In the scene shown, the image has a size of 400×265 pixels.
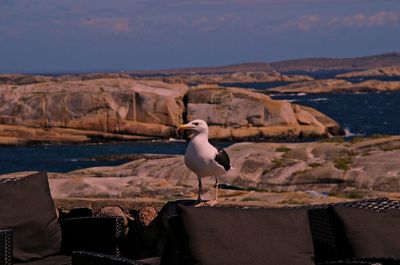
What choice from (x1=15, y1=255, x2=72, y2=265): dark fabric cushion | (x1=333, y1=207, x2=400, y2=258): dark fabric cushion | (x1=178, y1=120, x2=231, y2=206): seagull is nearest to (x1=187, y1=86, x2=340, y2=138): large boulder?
(x1=178, y1=120, x2=231, y2=206): seagull


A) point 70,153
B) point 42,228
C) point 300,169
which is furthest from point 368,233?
point 70,153

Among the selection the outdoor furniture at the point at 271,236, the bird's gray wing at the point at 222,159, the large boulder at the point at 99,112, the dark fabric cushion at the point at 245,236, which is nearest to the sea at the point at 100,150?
the large boulder at the point at 99,112

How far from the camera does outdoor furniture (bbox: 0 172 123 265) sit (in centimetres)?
654

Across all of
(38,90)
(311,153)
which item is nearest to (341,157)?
(311,153)

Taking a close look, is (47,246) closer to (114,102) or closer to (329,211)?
(329,211)

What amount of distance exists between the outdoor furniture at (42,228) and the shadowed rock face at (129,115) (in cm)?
5705

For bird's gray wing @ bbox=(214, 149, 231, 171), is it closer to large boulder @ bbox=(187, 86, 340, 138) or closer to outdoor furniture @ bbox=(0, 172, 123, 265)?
outdoor furniture @ bbox=(0, 172, 123, 265)

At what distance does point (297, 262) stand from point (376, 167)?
47.9 feet

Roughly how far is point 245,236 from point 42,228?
215 centimetres

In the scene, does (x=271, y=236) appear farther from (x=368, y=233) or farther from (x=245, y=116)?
(x=245, y=116)

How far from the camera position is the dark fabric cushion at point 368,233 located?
5.46m

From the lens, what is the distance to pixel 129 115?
65375 mm

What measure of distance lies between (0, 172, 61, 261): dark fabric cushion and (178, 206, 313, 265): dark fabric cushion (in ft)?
6.25

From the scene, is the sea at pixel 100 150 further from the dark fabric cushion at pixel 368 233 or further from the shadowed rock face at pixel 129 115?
the dark fabric cushion at pixel 368 233
